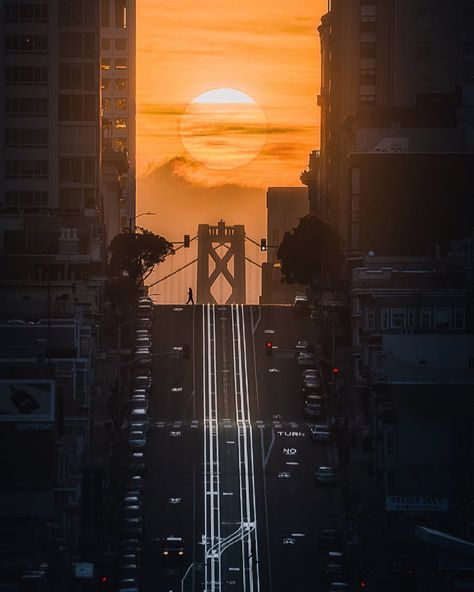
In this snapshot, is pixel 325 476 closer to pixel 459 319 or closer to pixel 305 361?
pixel 305 361

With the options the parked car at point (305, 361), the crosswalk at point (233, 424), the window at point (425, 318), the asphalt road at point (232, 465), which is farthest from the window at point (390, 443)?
the window at point (425, 318)

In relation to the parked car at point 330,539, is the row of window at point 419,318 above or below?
above

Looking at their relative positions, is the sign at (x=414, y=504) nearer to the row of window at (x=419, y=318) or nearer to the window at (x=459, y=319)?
the row of window at (x=419, y=318)

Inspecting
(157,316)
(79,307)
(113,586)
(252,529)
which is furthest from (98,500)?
(157,316)

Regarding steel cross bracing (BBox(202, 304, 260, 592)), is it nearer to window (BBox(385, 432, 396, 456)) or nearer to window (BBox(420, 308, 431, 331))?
window (BBox(385, 432, 396, 456))

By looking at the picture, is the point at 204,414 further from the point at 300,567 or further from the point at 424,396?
the point at 300,567

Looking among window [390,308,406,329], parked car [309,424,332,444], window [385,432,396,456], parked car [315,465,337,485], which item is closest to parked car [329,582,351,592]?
parked car [315,465,337,485]

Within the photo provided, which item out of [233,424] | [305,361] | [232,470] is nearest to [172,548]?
[232,470]
